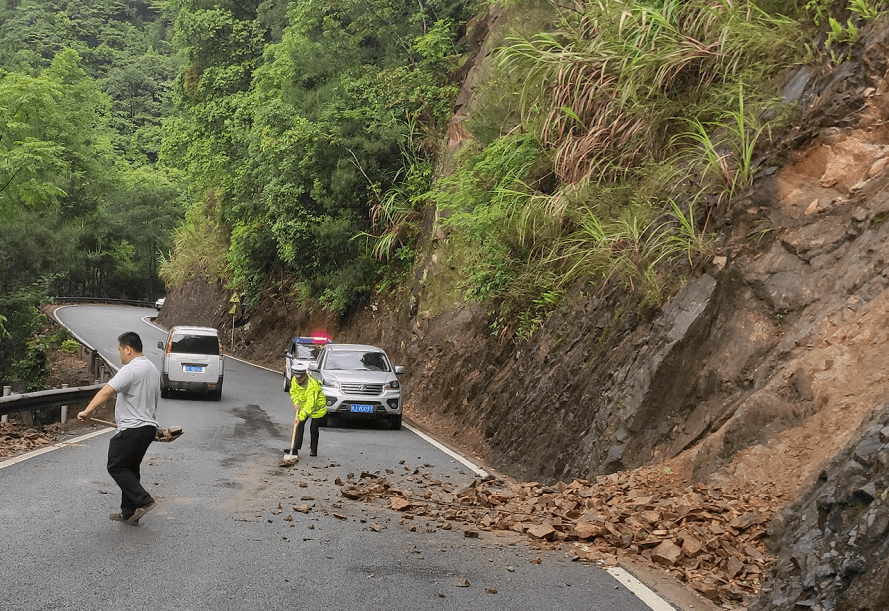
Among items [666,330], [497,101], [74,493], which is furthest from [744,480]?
[497,101]

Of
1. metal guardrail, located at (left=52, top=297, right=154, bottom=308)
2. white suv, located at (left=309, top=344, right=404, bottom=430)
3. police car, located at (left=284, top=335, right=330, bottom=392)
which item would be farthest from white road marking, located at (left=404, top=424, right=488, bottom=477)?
metal guardrail, located at (left=52, top=297, right=154, bottom=308)

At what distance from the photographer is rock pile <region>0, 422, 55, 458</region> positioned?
1183cm

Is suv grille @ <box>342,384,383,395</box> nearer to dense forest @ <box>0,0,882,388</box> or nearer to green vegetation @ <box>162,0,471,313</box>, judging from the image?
dense forest @ <box>0,0,882,388</box>

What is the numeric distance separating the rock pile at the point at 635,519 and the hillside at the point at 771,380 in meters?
0.04

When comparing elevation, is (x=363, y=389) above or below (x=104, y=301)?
above

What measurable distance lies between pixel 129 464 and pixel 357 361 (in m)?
11.3

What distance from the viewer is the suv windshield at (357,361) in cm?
1878

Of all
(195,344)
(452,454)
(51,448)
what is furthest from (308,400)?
(195,344)

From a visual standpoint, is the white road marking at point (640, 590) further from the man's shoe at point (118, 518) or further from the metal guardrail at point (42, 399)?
the metal guardrail at point (42, 399)

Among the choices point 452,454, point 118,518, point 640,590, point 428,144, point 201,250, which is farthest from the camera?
point 201,250

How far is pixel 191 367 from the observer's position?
73.8ft

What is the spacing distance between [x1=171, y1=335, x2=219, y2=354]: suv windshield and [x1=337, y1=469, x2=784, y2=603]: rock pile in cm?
1383

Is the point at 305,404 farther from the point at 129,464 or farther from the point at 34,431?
the point at 129,464

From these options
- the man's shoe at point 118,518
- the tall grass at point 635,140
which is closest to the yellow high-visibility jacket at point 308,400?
the tall grass at point 635,140
